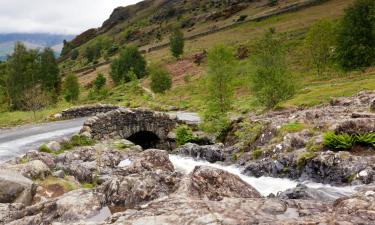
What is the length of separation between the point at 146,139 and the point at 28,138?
13214mm

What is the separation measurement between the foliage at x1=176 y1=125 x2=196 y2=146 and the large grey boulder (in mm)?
24328

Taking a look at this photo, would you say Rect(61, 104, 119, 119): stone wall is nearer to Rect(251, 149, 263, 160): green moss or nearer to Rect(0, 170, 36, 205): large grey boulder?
Rect(251, 149, 263, 160): green moss

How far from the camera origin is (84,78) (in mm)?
168750

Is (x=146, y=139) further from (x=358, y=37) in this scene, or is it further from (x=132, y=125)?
(x=358, y=37)

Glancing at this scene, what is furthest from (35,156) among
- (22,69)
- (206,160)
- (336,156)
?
(22,69)

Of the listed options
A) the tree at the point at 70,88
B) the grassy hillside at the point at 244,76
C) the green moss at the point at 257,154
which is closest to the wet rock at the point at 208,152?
the green moss at the point at 257,154

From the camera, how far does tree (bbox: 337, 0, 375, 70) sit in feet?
245

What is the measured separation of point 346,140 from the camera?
2742cm

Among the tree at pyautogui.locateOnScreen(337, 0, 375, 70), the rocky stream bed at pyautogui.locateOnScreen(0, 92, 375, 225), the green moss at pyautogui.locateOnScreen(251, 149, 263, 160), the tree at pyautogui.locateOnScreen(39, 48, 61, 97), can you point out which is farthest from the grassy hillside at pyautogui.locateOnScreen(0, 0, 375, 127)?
the green moss at pyautogui.locateOnScreen(251, 149, 263, 160)

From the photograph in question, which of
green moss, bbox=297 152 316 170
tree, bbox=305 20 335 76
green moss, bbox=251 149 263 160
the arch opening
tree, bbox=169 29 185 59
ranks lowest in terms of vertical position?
the arch opening

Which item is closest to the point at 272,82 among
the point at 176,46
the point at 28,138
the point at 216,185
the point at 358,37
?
the point at 28,138

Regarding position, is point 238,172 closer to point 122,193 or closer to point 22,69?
point 122,193

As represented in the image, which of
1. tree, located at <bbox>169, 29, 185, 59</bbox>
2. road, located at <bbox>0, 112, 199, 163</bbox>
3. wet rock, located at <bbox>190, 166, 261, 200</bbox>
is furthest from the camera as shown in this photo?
tree, located at <bbox>169, 29, 185, 59</bbox>

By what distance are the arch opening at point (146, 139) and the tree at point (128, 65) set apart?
88684mm
